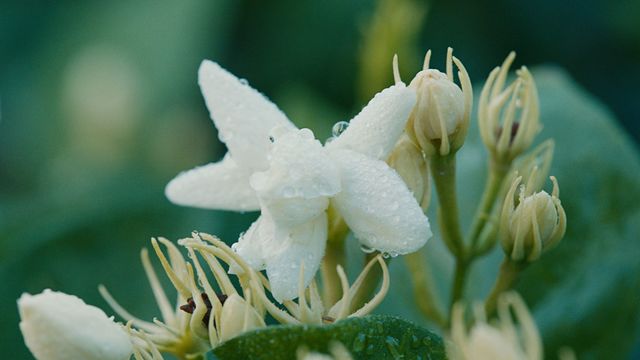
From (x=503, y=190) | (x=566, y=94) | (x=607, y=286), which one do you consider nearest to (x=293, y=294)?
(x=503, y=190)

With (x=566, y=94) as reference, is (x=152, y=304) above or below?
below

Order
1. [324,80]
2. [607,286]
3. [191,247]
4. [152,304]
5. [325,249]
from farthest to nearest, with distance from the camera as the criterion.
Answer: [324,80]
[152,304]
[607,286]
[325,249]
[191,247]

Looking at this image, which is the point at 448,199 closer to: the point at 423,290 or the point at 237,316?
the point at 423,290

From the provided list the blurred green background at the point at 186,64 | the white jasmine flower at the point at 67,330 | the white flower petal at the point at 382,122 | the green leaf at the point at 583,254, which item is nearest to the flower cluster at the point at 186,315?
the white jasmine flower at the point at 67,330

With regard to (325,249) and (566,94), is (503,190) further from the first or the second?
(566,94)

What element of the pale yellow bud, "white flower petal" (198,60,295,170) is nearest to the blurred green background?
"white flower petal" (198,60,295,170)

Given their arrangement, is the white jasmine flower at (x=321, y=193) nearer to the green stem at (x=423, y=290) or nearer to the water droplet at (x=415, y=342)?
the water droplet at (x=415, y=342)

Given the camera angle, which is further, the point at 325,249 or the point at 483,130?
the point at 483,130

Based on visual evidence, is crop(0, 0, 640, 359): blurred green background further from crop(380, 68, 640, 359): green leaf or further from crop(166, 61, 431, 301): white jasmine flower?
crop(166, 61, 431, 301): white jasmine flower
